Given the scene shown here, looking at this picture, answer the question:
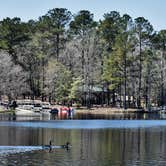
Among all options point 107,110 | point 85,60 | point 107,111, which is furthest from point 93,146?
point 85,60

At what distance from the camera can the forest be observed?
13275 cm

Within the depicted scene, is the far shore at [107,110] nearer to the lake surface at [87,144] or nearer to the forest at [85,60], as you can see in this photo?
the forest at [85,60]

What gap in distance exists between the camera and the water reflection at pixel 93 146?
48438 millimetres

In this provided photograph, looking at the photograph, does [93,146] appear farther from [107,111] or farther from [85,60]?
[85,60]

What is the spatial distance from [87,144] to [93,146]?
1802 millimetres

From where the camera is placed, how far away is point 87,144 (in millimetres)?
61312

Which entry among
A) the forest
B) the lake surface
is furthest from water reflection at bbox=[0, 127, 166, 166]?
the forest

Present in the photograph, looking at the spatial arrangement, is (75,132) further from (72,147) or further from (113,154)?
(113,154)

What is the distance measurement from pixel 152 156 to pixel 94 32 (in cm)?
9240

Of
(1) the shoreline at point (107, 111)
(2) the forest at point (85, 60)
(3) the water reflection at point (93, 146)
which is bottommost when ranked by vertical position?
(3) the water reflection at point (93, 146)

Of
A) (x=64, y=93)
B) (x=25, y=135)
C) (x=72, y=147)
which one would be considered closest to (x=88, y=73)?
(x=64, y=93)

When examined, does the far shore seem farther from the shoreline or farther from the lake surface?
the lake surface

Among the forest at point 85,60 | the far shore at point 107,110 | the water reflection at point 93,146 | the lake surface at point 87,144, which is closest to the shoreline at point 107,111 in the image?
the far shore at point 107,110

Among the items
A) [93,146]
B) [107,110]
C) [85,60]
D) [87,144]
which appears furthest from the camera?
[85,60]
